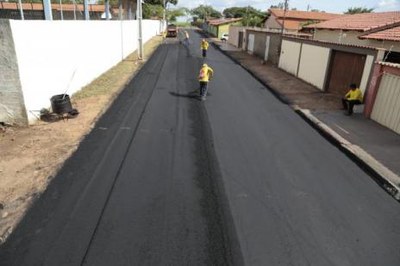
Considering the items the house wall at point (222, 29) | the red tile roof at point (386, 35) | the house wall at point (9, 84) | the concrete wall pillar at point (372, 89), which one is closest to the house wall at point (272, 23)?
the house wall at point (222, 29)

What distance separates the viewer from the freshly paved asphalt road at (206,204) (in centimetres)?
495

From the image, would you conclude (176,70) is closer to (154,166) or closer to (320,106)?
(320,106)

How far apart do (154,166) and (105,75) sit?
41.1 feet

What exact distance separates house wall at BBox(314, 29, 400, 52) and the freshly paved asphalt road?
33.0ft

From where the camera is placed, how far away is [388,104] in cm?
1109

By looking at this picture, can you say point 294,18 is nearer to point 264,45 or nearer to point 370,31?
point 264,45

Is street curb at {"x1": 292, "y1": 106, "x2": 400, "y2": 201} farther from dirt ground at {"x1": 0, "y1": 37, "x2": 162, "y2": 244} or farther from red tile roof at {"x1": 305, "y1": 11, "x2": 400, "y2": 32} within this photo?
red tile roof at {"x1": 305, "y1": 11, "x2": 400, "y2": 32}

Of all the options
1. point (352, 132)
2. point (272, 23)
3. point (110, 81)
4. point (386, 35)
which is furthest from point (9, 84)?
point (272, 23)

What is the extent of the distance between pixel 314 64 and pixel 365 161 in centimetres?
1120

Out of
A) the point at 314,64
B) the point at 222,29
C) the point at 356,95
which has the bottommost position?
the point at 222,29

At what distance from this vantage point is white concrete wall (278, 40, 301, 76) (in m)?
21.3

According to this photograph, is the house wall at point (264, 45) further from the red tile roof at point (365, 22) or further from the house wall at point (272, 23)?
the house wall at point (272, 23)

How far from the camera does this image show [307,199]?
6555 mm

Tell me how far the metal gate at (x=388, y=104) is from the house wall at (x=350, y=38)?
617cm
